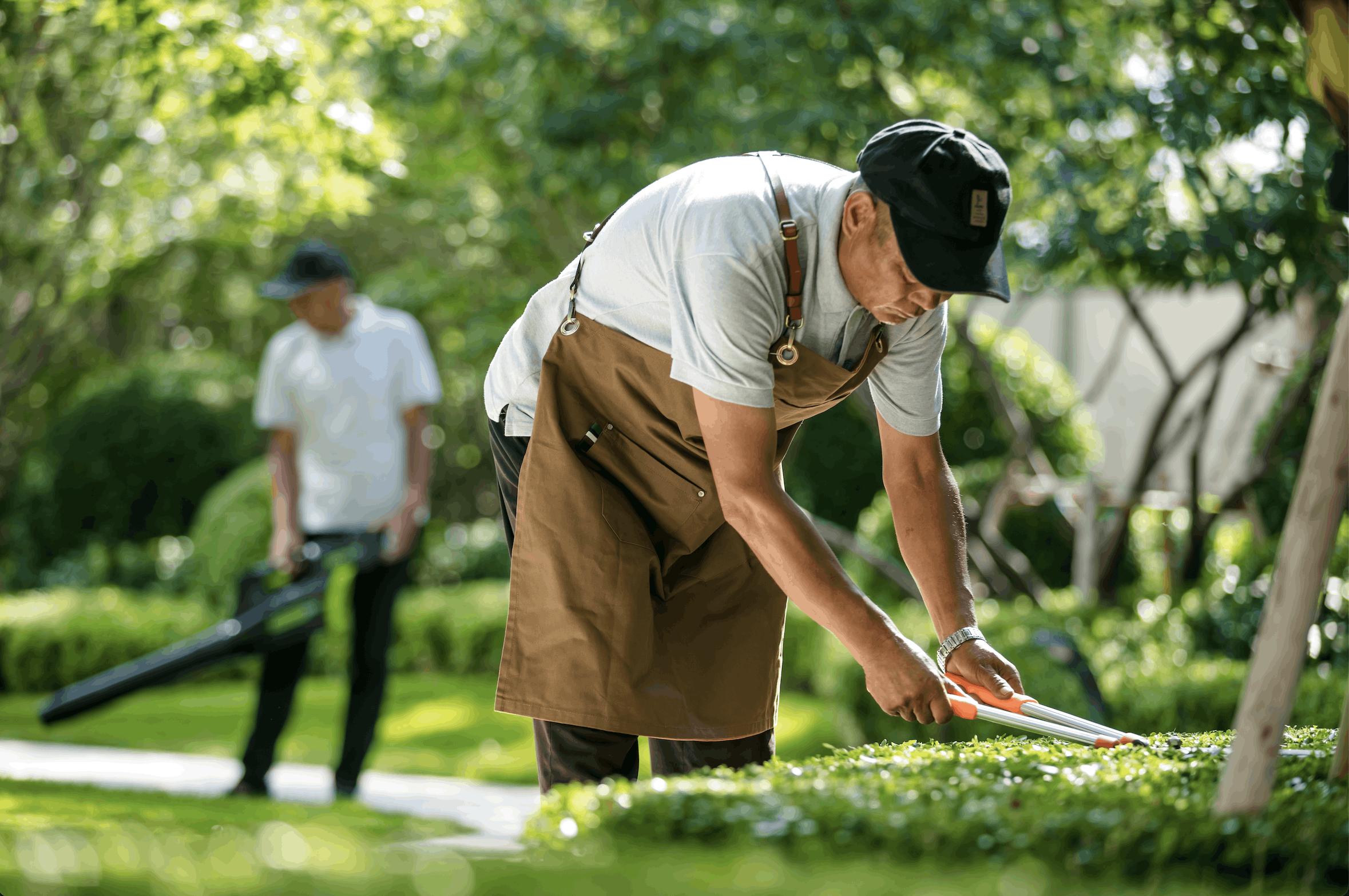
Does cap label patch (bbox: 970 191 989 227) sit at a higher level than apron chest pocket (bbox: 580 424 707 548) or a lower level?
higher

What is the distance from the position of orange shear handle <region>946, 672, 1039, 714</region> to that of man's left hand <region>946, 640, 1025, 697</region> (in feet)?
0.03

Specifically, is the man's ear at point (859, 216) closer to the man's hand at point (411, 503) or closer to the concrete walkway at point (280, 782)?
the concrete walkway at point (280, 782)

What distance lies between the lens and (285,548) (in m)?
5.04

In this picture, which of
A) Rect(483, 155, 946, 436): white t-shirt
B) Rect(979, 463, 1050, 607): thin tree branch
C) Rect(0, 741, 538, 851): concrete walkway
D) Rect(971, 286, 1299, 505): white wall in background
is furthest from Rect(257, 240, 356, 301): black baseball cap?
Rect(971, 286, 1299, 505): white wall in background

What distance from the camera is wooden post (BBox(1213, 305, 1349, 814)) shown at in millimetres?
1687

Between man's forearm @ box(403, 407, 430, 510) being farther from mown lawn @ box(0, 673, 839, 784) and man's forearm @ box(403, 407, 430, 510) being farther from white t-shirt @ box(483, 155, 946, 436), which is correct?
white t-shirt @ box(483, 155, 946, 436)

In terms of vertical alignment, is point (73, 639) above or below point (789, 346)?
below

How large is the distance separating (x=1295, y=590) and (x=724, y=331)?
994 millimetres

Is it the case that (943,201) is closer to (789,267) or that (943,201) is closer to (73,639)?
(789,267)

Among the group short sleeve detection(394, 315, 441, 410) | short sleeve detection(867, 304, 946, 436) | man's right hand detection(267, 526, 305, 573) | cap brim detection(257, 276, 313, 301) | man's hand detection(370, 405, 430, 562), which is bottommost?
man's right hand detection(267, 526, 305, 573)

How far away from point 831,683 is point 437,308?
5.68 metres

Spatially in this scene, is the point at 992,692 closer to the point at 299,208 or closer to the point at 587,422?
the point at 587,422

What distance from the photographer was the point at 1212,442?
12.1 metres

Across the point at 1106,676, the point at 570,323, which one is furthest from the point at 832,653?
the point at 570,323
